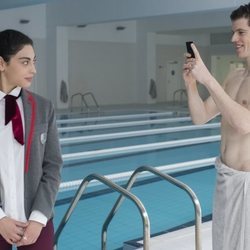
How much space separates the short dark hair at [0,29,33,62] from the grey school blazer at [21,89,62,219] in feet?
0.58

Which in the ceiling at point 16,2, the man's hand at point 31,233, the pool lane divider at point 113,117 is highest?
the ceiling at point 16,2

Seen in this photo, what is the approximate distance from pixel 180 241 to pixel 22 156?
194 cm

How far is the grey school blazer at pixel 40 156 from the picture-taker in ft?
6.35

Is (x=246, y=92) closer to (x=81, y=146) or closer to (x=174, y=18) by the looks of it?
(x=81, y=146)

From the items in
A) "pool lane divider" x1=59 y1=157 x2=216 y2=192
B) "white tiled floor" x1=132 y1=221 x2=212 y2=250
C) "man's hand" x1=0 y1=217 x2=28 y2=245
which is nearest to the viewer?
"man's hand" x1=0 y1=217 x2=28 y2=245

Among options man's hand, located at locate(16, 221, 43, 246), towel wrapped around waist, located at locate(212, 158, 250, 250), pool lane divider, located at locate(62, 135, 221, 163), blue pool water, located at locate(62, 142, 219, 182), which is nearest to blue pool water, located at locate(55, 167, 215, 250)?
blue pool water, located at locate(62, 142, 219, 182)

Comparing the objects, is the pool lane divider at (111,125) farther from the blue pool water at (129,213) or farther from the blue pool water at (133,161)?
the blue pool water at (129,213)

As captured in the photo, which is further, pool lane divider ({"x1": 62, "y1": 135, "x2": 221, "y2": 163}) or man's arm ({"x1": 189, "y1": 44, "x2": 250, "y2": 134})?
pool lane divider ({"x1": 62, "y1": 135, "x2": 221, "y2": 163})

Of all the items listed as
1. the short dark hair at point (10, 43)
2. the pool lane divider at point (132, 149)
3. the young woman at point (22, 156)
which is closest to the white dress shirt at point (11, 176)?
the young woman at point (22, 156)

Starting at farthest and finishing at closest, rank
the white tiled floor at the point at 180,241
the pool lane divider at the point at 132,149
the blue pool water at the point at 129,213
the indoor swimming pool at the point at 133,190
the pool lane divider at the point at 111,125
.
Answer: the pool lane divider at the point at 111,125 → the pool lane divider at the point at 132,149 → the indoor swimming pool at the point at 133,190 → the blue pool water at the point at 129,213 → the white tiled floor at the point at 180,241

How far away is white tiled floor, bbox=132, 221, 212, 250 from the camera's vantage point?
11.1ft

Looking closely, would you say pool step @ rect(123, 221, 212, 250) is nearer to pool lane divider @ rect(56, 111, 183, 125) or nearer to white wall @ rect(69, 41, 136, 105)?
pool lane divider @ rect(56, 111, 183, 125)

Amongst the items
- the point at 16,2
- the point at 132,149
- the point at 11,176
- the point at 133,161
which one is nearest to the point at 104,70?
the point at 16,2

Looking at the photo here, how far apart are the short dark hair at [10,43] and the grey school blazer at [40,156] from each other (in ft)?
0.58
